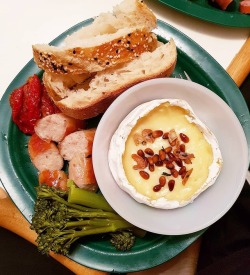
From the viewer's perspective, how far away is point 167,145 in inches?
53.1

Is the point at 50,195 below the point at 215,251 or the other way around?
the other way around

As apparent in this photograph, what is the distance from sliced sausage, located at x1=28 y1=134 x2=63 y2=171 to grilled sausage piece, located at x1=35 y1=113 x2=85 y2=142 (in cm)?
2

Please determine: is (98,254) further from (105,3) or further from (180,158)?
(105,3)

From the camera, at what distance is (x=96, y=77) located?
4.54ft

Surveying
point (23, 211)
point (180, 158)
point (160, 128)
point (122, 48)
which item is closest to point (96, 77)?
point (122, 48)

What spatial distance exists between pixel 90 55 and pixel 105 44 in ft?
0.17

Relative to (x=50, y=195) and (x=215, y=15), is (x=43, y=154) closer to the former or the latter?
(x=50, y=195)

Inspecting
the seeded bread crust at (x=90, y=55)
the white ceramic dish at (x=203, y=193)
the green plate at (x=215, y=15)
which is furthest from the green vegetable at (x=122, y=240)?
the green plate at (x=215, y=15)

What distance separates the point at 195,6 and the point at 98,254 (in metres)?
0.86

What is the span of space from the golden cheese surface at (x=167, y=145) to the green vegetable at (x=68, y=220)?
158mm

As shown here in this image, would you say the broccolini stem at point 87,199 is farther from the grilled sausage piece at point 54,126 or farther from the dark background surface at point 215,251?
the dark background surface at point 215,251

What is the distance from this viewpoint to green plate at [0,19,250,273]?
1404 millimetres

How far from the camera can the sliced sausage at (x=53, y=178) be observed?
1.40 meters

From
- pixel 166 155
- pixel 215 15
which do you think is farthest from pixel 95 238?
pixel 215 15
